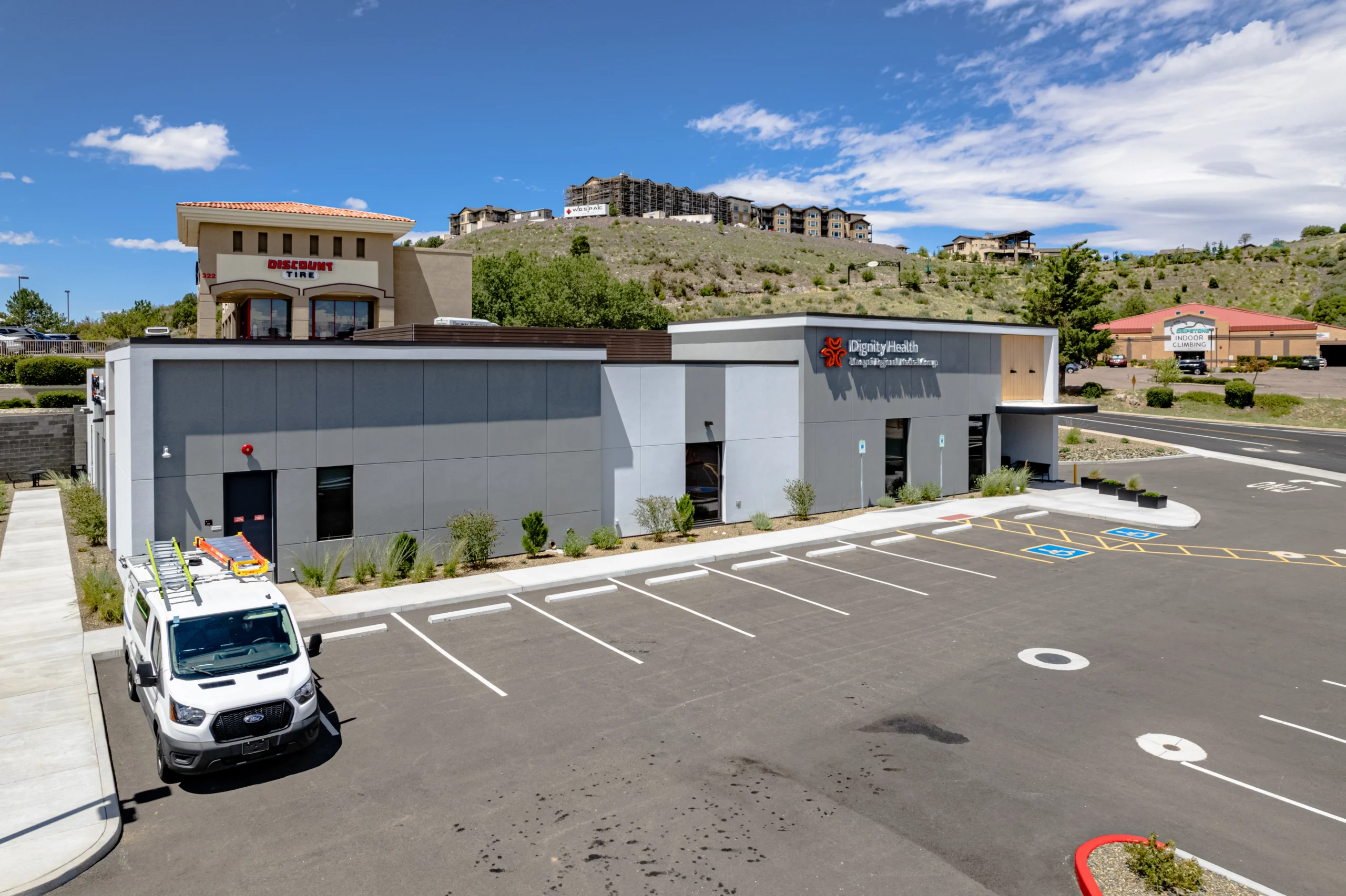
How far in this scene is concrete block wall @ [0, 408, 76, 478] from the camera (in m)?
34.5

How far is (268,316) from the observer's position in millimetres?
33562

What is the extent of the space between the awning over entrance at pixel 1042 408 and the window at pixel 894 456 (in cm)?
530

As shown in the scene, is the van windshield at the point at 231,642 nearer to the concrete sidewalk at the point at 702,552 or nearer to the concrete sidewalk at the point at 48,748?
the concrete sidewalk at the point at 48,748

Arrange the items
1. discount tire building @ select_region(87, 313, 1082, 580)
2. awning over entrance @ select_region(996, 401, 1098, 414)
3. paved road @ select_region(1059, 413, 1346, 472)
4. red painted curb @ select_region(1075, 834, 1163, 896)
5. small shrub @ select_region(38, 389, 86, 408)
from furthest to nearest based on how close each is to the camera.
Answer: paved road @ select_region(1059, 413, 1346, 472), small shrub @ select_region(38, 389, 86, 408), awning over entrance @ select_region(996, 401, 1098, 414), discount tire building @ select_region(87, 313, 1082, 580), red painted curb @ select_region(1075, 834, 1163, 896)

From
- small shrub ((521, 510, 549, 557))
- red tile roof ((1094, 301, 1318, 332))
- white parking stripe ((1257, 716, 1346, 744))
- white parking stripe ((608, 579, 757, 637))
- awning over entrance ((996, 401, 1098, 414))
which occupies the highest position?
red tile roof ((1094, 301, 1318, 332))

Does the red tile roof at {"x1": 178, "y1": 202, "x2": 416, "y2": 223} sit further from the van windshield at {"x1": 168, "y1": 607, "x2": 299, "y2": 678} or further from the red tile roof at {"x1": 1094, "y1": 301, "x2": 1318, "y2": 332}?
the red tile roof at {"x1": 1094, "y1": 301, "x2": 1318, "y2": 332}

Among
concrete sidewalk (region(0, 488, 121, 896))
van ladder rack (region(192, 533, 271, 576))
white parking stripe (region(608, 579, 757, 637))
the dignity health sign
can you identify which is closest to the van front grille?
concrete sidewalk (region(0, 488, 121, 896))

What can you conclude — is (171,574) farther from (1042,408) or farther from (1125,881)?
(1042,408)

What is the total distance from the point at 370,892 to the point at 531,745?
3.22 meters

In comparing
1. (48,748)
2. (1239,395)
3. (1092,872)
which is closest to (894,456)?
(1092,872)

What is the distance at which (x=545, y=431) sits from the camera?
21.4m

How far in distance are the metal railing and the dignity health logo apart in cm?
4763

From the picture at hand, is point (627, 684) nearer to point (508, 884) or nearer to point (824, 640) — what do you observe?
point (824, 640)

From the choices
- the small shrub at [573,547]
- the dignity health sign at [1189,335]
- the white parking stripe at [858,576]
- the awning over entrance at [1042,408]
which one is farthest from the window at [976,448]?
the dignity health sign at [1189,335]
